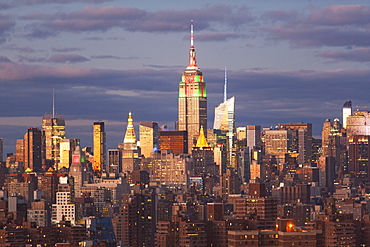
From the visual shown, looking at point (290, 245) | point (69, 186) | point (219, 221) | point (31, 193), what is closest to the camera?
point (290, 245)

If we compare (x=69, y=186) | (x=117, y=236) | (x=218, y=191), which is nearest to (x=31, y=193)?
(x=69, y=186)

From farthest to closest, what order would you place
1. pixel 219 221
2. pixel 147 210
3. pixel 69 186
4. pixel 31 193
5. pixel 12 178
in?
pixel 12 178, pixel 31 193, pixel 69 186, pixel 147 210, pixel 219 221

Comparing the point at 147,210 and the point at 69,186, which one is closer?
the point at 147,210

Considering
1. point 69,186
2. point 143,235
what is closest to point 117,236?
point 143,235

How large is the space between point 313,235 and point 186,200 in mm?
85570

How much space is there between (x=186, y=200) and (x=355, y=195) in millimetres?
29977

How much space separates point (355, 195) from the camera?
181 meters

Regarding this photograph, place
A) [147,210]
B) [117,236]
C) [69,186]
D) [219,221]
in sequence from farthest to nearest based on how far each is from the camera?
1. [69,186]
2. [147,210]
3. [117,236]
4. [219,221]

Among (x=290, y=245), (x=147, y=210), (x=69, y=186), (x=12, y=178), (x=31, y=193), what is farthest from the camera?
(x=12, y=178)

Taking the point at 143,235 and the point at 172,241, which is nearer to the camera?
the point at 172,241

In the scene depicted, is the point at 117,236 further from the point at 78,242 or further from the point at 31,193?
the point at 31,193

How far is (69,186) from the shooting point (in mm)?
155375

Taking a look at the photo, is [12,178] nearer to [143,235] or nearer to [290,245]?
[143,235]

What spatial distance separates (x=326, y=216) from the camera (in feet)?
337
